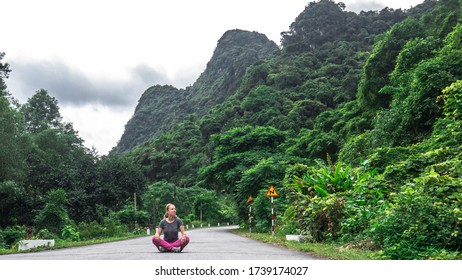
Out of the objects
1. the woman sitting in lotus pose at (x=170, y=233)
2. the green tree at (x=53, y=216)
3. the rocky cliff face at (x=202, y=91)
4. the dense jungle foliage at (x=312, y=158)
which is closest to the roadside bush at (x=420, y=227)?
the dense jungle foliage at (x=312, y=158)

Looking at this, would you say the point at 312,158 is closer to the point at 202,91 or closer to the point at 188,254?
the point at 188,254

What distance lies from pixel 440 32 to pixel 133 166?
26.7m

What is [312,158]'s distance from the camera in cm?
3350

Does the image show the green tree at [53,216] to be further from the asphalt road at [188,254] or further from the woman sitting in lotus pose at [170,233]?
the woman sitting in lotus pose at [170,233]

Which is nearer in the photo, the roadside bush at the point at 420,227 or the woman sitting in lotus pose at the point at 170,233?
the roadside bush at the point at 420,227

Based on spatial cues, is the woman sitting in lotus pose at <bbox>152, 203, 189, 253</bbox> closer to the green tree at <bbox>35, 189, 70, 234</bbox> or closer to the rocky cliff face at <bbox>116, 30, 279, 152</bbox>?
the green tree at <bbox>35, 189, 70, 234</bbox>

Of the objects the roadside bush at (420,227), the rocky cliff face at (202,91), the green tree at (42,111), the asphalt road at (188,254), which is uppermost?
the rocky cliff face at (202,91)

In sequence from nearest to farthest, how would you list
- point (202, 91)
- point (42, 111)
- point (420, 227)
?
1. point (420, 227)
2. point (42, 111)
3. point (202, 91)

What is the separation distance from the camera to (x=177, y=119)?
4230 inches

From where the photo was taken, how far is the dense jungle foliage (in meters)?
8.74

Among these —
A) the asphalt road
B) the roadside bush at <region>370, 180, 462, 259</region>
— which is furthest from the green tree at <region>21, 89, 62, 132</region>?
the roadside bush at <region>370, 180, 462, 259</region>

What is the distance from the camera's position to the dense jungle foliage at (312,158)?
874cm

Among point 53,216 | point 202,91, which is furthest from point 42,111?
point 202,91
